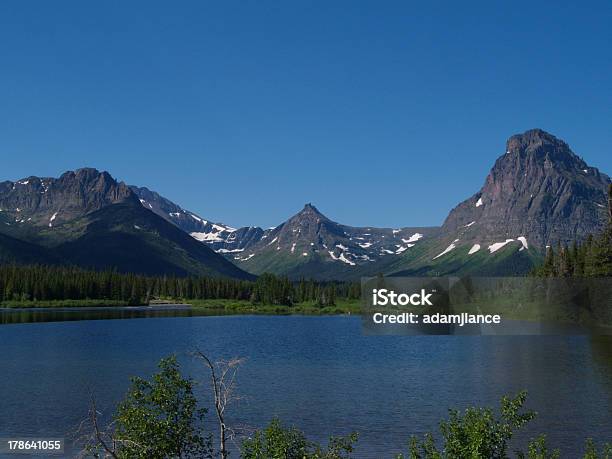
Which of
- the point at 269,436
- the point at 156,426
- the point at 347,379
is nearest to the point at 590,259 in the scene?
the point at 347,379

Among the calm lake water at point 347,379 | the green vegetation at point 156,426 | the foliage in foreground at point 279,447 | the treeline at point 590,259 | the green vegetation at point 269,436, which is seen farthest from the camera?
the treeline at point 590,259

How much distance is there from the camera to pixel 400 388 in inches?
2822

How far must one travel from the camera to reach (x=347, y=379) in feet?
260

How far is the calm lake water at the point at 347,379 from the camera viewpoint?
5466 centimetres

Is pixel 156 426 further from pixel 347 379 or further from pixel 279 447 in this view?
pixel 347 379

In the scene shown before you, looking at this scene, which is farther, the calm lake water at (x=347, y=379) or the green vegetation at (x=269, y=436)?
the calm lake water at (x=347, y=379)

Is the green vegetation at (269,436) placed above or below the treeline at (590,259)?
below

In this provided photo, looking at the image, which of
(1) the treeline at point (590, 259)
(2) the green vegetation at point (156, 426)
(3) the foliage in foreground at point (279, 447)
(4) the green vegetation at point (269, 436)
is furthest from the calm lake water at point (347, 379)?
(1) the treeline at point (590, 259)

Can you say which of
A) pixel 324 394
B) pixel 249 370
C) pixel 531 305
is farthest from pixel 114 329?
pixel 531 305

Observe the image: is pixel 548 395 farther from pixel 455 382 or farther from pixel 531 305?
pixel 531 305

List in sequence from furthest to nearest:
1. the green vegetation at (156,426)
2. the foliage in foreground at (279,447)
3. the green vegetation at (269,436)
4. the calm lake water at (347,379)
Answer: the calm lake water at (347,379) → the green vegetation at (156,426) → the foliage in foreground at (279,447) → the green vegetation at (269,436)

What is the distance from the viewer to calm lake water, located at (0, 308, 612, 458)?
179 feet

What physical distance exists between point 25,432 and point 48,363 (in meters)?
42.8

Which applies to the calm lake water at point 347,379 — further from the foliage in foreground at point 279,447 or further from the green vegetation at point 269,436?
the foliage in foreground at point 279,447
